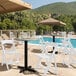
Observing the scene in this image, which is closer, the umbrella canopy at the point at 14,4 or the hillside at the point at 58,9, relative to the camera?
the umbrella canopy at the point at 14,4

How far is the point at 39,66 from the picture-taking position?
6910 millimetres

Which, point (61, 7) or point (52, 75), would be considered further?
point (61, 7)

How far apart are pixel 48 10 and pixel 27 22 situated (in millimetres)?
68482

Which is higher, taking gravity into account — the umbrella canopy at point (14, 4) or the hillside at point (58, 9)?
the hillside at point (58, 9)

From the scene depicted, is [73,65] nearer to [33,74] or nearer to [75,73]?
[75,73]

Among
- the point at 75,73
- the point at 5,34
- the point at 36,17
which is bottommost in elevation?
the point at 75,73

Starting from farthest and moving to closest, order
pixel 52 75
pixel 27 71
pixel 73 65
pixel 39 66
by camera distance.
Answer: pixel 73 65
pixel 39 66
pixel 27 71
pixel 52 75

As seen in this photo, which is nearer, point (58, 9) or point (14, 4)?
point (14, 4)

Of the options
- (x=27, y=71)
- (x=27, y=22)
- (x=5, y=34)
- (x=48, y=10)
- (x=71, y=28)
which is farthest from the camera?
(x=48, y=10)

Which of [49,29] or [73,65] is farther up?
[49,29]

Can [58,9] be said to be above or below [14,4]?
above

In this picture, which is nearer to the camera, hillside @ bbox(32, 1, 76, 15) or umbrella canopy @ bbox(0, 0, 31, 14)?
umbrella canopy @ bbox(0, 0, 31, 14)

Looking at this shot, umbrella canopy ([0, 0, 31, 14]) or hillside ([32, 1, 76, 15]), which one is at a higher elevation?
hillside ([32, 1, 76, 15])

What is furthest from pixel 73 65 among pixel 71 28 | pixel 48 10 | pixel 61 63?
pixel 48 10
